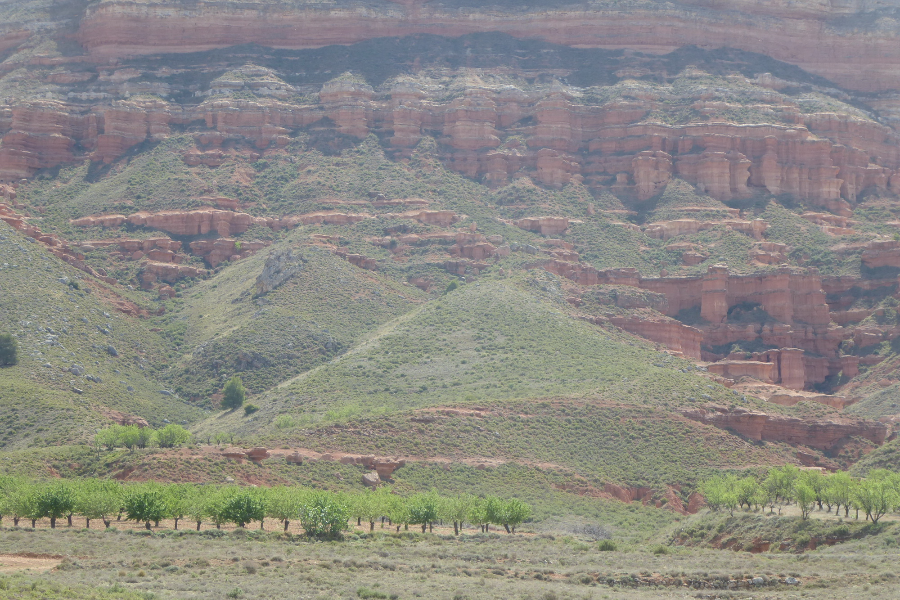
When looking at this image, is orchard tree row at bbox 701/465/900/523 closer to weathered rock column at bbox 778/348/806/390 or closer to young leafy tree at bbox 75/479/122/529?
young leafy tree at bbox 75/479/122/529

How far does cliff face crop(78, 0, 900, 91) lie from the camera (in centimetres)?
14175

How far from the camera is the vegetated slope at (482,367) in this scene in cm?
8981

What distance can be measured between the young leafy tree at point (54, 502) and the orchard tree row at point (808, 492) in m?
35.4

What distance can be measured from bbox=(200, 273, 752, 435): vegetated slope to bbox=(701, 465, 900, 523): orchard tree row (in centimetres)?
1535

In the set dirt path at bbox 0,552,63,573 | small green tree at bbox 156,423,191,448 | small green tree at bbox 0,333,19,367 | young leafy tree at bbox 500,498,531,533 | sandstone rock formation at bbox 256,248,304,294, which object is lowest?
young leafy tree at bbox 500,498,531,533

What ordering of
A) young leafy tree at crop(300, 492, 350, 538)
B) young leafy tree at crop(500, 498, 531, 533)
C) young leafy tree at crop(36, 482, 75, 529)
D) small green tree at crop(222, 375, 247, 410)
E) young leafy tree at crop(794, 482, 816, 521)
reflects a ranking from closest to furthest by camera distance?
1. young leafy tree at crop(36, 482, 75, 529)
2. young leafy tree at crop(300, 492, 350, 538)
3. young leafy tree at crop(794, 482, 816, 521)
4. young leafy tree at crop(500, 498, 531, 533)
5. small green tree at crop(222, 375, 247, 410)

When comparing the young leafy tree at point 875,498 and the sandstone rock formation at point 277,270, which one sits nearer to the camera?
the young leafy tree at point 875,498

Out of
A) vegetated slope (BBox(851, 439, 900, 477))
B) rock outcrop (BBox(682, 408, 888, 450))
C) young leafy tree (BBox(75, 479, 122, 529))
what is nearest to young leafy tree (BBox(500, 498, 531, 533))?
young leafy tree (BBox(75, 479, 122, 529))

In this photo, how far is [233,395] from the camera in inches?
3686

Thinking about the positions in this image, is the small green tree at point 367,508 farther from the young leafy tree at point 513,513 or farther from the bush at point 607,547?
the bush at point 607,547

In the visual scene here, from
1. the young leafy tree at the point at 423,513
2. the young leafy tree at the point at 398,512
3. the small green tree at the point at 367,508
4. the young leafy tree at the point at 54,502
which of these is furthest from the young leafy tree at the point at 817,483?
the young leafy tree at the point at 54,502

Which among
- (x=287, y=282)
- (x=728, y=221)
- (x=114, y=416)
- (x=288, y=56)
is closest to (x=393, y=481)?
(x=114, y=416)

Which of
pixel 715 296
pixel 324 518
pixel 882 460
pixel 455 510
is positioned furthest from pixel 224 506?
pixel 715 296

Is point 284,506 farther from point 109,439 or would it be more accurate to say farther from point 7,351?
point 7,351
